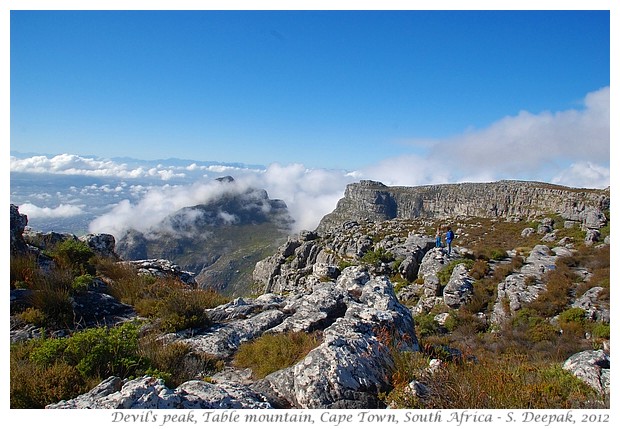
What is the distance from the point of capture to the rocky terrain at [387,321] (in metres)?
4.55

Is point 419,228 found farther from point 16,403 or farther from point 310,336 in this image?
point 16,403

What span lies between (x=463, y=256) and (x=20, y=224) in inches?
903

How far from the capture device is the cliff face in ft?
158

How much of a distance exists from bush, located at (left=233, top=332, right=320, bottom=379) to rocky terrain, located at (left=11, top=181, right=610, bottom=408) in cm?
20

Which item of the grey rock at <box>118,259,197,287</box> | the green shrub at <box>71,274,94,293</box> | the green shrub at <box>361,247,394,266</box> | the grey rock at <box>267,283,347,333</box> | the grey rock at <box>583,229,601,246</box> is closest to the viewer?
the grey rock at <box>267,283,347,333</box>

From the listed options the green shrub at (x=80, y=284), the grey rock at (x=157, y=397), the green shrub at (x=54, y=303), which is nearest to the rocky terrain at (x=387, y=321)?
the grey rock at (x=157, y=397)

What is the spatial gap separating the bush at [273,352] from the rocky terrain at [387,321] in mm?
205

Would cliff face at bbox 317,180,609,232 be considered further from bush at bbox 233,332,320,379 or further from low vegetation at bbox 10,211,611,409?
bush at bbox 233,332,320,379

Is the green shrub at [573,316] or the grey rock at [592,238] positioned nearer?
the green shrub at [573,316]

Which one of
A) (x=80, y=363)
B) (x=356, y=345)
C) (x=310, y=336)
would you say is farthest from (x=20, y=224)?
(x=356, y=345)

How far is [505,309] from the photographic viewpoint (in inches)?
596

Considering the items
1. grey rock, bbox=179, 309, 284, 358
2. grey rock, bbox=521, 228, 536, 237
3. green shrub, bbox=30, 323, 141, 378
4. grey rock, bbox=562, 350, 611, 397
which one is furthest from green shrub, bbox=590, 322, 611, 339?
grey rock, bbox=521, 228, 536, 237

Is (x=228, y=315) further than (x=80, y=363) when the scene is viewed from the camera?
Yes

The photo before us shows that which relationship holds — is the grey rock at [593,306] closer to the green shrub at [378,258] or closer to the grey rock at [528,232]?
the green shrub at [378,258]
